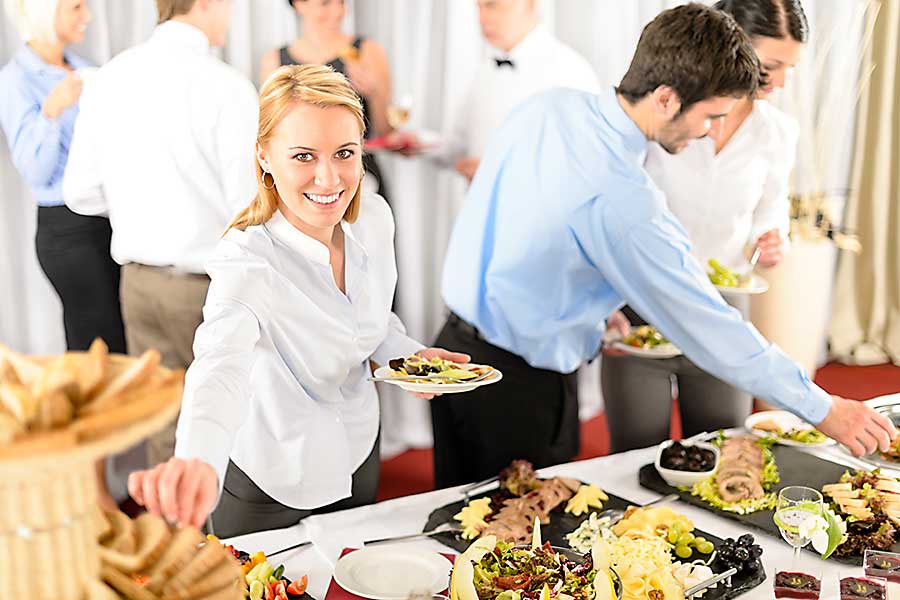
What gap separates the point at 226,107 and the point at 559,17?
2.01 m

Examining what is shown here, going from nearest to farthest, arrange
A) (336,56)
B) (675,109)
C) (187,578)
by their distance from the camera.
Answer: (187,578), (675,109), (336,56)

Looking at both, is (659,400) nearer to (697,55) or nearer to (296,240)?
(697,55)

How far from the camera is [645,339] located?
104 inches

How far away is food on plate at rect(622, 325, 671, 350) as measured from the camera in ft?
8.54

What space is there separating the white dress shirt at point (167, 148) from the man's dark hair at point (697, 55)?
46.2 inches

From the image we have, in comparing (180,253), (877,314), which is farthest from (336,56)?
(877,314)

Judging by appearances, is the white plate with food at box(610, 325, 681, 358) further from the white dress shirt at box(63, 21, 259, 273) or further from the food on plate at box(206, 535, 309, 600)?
the food on plate at box(206, 535, 309, 600)

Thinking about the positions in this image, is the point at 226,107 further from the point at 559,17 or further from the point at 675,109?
the point at 559,17

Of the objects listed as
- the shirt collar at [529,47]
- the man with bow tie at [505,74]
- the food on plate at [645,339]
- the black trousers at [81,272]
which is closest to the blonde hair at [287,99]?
the food on plate at [645,339]

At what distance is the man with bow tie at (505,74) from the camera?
12.1ft

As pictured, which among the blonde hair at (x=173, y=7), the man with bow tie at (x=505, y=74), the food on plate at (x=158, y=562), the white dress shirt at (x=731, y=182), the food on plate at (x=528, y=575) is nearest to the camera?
the food on plate at (x=158, y=562)

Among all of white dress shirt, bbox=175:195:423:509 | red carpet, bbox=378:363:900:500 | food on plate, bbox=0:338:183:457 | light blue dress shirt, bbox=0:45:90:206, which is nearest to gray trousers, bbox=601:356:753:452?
white dress shirt, bbox=175:195:423:509

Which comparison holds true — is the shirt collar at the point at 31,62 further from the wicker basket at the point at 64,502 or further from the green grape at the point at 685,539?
the wicker basket at the point at 64,502

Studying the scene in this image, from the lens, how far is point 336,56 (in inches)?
138
